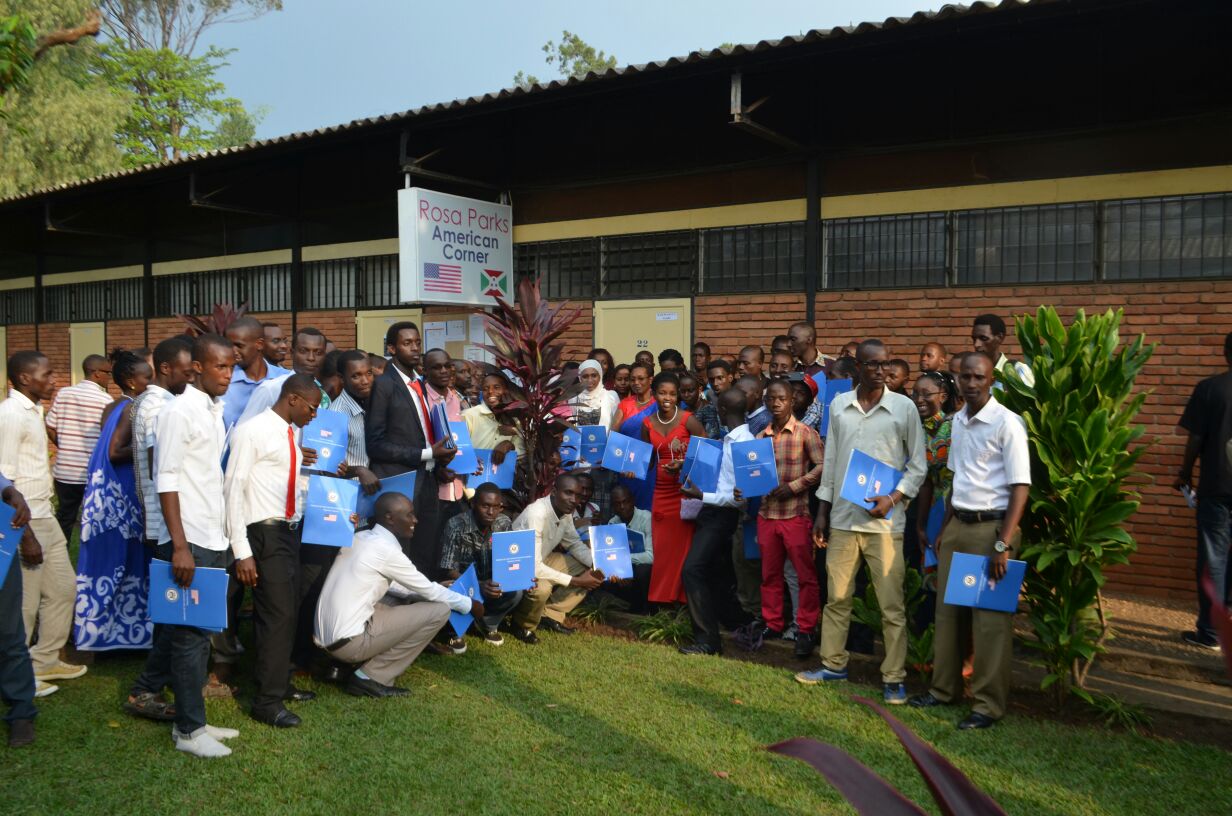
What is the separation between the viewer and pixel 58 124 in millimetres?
23266

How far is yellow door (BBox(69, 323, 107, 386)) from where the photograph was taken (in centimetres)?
1778

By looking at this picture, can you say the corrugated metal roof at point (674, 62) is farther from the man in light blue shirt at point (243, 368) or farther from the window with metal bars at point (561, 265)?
the man in light blue shirt at point (243, 368)

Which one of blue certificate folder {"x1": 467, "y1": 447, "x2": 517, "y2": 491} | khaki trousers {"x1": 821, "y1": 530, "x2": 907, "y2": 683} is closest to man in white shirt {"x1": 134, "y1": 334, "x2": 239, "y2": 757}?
blue certificate folder {"x1": 467, "y1": 447, "x2": 517, "y2": 491}

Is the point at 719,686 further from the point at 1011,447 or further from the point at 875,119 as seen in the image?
the point at 875,119

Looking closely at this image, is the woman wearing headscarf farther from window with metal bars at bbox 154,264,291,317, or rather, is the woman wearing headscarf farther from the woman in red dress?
window with metal bars at bbox 154,264,291,317

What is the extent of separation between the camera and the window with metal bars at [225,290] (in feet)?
49.1

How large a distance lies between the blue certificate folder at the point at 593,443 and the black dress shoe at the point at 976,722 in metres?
3.43

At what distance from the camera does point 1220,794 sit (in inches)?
174

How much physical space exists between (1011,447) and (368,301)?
1035 centimetres

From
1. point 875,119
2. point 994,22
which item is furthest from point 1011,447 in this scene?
point 875,119

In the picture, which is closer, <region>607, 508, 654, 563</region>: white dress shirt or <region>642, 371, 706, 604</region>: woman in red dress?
<region>642, 371, 706, 604</region>: woman in red dress

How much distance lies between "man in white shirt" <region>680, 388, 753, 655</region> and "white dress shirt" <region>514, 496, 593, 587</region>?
839mm

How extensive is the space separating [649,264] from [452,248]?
7.57 ft

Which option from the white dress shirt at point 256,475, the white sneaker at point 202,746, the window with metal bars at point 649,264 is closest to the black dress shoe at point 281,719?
the white sneaker at point 202,746
